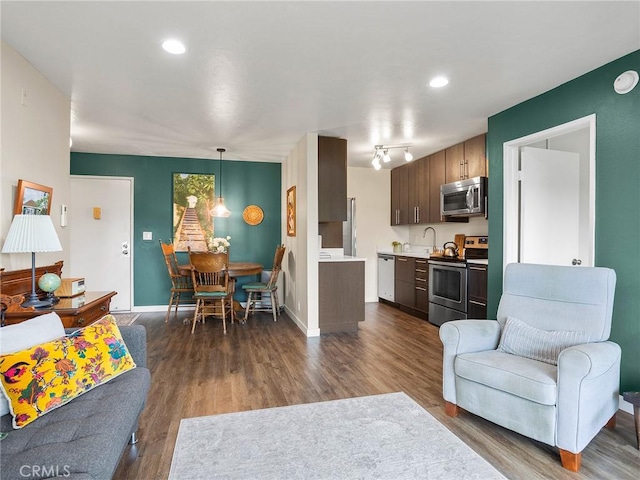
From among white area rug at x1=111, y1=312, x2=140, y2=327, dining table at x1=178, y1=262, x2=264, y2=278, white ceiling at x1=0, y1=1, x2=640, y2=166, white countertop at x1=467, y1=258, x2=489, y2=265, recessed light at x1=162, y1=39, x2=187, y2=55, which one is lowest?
white area rug at x1=111, y1=312, x2=140, y2=327

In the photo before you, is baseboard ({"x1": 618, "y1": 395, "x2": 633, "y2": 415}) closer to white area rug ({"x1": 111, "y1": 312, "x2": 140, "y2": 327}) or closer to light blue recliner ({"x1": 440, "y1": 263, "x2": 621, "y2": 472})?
light blue recliner ({"x1": 440, "y1": 263, "x2": 621, "y2": 472})

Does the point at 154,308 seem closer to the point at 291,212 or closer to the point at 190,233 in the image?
the point at 190,233

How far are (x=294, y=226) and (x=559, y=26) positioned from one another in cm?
362

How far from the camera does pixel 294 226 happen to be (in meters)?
5.12

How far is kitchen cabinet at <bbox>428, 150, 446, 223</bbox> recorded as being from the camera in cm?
523

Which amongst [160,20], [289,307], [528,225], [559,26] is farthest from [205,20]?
[289,307]

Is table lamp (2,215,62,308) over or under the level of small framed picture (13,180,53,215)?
under

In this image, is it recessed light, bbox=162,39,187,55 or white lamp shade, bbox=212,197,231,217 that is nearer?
recessed light, bbox=162,39,187,55

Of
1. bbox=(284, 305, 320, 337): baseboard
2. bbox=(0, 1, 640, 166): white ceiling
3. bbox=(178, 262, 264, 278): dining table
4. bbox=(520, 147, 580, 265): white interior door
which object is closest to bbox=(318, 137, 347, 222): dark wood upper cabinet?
bbox=(0, 1, 640, 166): white ceiling

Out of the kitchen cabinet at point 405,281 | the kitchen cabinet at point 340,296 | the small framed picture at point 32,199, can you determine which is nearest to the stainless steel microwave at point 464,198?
the kitchen cabinet at point 405,281

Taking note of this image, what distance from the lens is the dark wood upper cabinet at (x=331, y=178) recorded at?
15.1 ft

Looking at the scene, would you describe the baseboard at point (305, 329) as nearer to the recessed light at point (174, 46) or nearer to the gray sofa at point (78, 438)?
the gray sofa at point (78, 438)

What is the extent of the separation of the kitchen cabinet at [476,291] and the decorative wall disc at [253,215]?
3396 mm

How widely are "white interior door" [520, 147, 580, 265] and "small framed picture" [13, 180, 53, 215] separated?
4.09 metres
